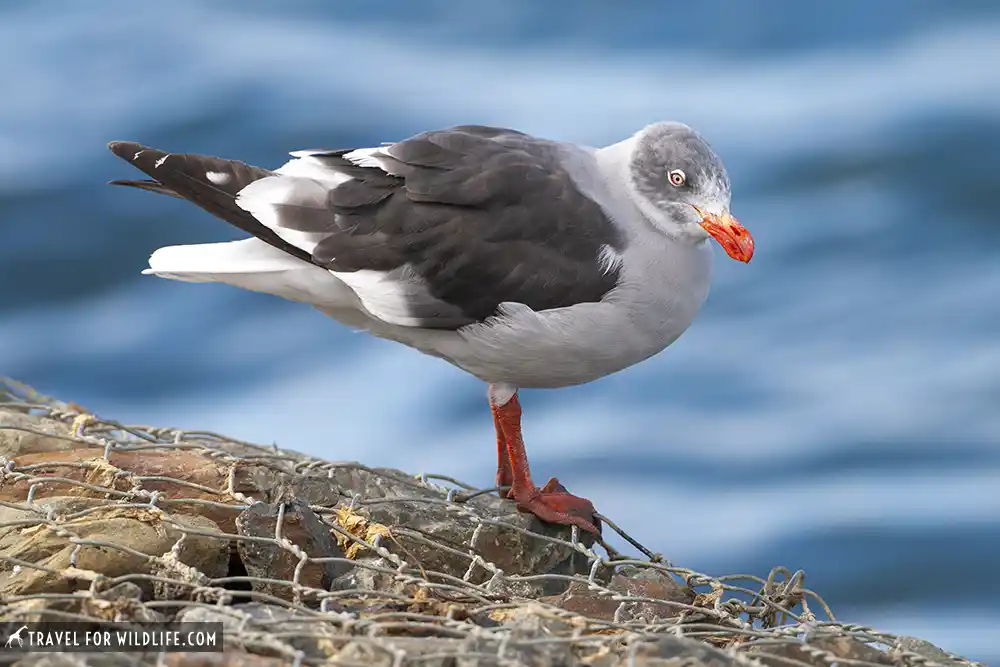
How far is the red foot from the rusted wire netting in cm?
6

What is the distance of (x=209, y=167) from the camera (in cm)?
567

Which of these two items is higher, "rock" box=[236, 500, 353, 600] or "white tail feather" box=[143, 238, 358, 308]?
"white tail feather" box=[143, 238, 358, 308]

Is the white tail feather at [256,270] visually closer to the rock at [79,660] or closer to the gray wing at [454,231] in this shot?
the gray wing at [454,231]

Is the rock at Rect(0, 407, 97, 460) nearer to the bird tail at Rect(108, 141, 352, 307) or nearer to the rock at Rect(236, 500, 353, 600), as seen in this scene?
the bird tail at Rect(108, 141, 352, 307)

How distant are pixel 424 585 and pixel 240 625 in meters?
0.66

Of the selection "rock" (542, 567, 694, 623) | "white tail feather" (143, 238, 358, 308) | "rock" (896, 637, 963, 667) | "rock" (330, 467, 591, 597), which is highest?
"white tail feather" (143, 238, 358, 308)

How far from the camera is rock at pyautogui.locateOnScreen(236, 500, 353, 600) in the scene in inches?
166

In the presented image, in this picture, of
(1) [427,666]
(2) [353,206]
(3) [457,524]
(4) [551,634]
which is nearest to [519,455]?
(3) [457,524]

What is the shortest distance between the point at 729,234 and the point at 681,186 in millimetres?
307

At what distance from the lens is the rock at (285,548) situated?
4.23m

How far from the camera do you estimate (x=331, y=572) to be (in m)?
4.28

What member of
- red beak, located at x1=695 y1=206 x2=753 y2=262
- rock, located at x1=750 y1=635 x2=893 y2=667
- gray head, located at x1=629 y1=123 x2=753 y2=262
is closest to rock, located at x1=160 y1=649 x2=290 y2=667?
rock, located at x1=750 y1=635 x2=893 y2=667

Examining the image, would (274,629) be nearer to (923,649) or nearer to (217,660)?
(217,660)

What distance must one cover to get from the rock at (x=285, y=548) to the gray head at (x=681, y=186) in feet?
6.69
